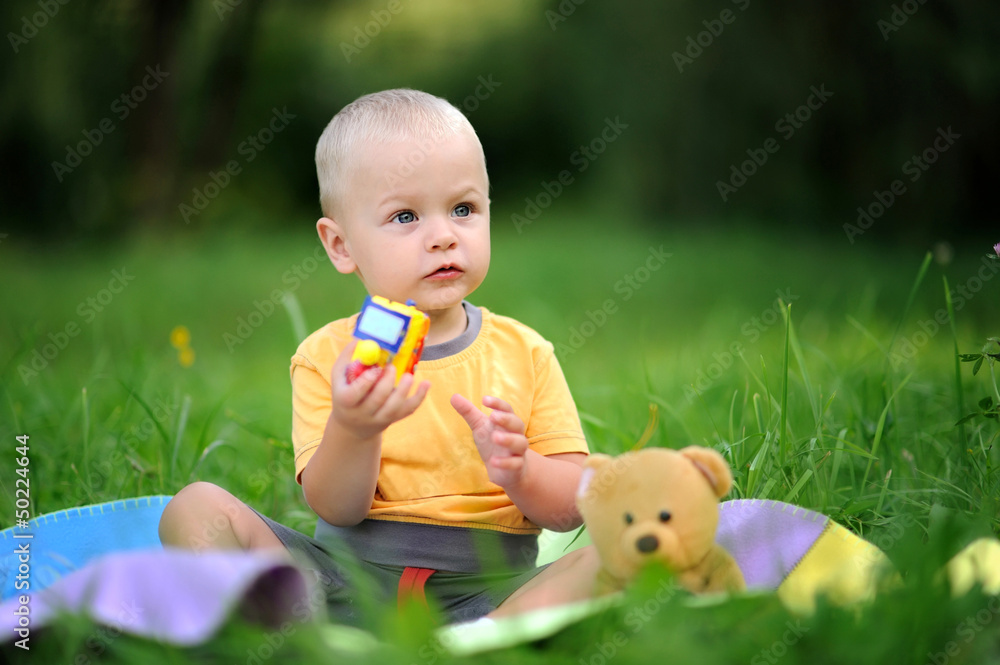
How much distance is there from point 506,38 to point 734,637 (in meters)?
10.8

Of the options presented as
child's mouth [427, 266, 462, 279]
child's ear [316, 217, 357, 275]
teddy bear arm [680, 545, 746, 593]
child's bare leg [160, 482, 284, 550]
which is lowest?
teddy bear arm [680, 545, 746, 593]

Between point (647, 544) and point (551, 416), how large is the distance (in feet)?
1.75

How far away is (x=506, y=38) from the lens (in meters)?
11.2

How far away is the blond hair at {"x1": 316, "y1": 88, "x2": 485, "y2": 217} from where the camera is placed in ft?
5.22

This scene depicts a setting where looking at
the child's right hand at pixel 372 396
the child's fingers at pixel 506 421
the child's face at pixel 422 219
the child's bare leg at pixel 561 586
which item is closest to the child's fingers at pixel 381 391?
the child's right hand at pixel 372 396

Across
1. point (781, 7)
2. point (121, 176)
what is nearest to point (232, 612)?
point (781, 7)

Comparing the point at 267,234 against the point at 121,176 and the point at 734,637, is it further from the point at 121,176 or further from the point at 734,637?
the point at 734,637

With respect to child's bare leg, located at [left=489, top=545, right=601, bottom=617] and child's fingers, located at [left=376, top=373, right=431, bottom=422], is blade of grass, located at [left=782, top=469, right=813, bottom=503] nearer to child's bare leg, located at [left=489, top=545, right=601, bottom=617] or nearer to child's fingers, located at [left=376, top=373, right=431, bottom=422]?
child's bare leg, located at [left=489, top=545, right=601, bottom=617]

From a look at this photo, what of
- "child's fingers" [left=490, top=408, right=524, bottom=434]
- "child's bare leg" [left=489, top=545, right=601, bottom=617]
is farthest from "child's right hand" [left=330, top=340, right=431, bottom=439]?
"child's bare leg" [left=489, top=545, right=601, bottom=617]

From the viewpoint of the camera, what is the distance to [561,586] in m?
1.38

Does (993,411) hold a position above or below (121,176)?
below

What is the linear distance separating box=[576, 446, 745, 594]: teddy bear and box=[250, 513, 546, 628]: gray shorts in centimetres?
36

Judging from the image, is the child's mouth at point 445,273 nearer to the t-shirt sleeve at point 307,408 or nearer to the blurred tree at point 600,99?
the t-shirt sleeve at point 307,408

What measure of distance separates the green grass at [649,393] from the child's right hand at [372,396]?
1.14 ft
